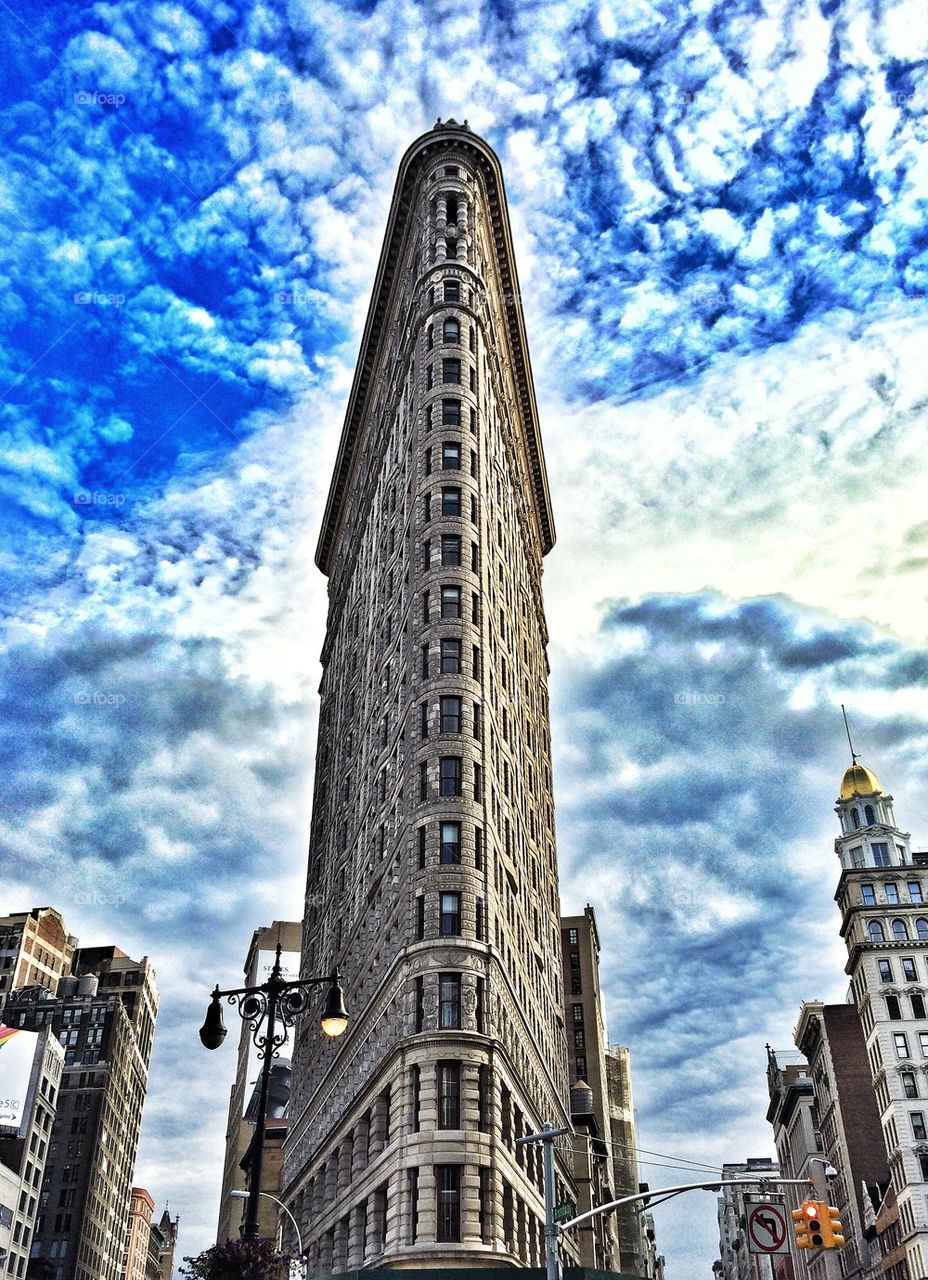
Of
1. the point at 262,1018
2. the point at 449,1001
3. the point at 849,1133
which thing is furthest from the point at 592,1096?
the point at 262,1018

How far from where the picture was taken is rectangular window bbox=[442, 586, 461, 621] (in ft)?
224

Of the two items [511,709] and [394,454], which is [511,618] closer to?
[511,709]

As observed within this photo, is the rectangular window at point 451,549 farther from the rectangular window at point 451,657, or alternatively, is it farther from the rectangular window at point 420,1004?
the rectangular window at point 420,1004

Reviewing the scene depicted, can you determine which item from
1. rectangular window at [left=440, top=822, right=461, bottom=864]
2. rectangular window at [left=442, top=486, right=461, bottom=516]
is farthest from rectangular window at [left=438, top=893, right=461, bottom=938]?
rectangular window at [left=442, top=486, right=461, bottom=516]

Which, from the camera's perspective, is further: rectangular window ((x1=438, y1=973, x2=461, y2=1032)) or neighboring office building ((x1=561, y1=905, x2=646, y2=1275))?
neighboring office building ((x1=561, y1=905, x2=646, y2=1275))

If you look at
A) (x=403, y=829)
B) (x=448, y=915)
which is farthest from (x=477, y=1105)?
(x=403, y=829)

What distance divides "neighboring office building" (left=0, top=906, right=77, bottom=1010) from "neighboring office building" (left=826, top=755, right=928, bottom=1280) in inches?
5031

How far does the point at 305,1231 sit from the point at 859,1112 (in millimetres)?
74541

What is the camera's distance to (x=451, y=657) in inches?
2625

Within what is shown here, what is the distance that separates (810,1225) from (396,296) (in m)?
88.6

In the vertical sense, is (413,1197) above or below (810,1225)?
above

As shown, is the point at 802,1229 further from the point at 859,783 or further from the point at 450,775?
the point at 859,783

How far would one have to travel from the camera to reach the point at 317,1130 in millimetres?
79688

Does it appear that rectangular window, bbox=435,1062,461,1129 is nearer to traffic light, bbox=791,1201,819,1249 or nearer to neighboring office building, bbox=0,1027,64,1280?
traffic light, bbox=791,1201,819,1249
